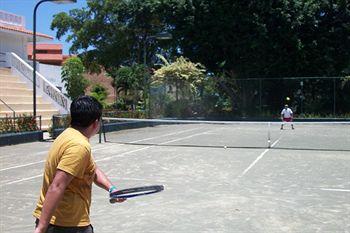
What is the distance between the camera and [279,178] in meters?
11.9

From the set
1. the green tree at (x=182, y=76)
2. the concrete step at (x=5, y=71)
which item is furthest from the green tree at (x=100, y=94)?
the concrete step at (x=5, y=71)

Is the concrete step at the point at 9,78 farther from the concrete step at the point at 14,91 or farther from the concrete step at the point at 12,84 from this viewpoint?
the concrete step at the point at 14,91

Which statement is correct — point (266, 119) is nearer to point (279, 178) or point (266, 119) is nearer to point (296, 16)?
point (296, 16)

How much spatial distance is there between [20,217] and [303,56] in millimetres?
34381

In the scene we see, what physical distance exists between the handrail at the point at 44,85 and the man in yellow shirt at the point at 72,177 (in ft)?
86.7

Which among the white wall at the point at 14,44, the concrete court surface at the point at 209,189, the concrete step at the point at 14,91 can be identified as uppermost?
the white wall at the point at 14,44

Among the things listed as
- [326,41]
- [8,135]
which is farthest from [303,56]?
[8,135]

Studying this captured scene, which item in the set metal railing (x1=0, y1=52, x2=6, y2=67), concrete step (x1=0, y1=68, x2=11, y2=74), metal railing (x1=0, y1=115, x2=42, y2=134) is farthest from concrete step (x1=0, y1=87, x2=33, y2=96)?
metal railing (x1=0, y1=115, x2=42, y2=134)

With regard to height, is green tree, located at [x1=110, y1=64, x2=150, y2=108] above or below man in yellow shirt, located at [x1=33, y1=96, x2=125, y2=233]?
above

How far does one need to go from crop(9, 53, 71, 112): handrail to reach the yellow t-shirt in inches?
1040

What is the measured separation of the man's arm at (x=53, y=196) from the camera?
3.61 m

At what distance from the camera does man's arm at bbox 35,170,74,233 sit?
361cm

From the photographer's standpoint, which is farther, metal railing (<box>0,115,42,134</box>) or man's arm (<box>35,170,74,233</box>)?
metal railing (<box>0,115,42,134</box>)

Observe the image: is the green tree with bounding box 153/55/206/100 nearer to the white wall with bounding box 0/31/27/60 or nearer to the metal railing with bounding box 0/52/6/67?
the white wall with bounding box 0/31/27/60
